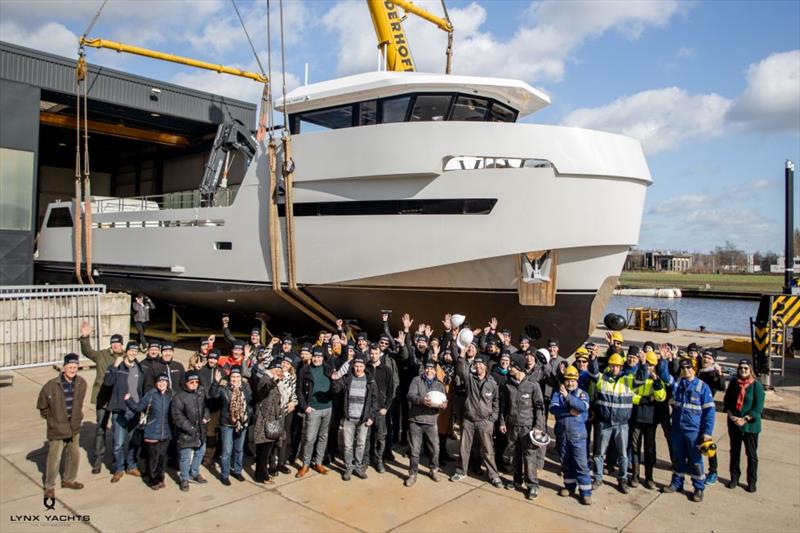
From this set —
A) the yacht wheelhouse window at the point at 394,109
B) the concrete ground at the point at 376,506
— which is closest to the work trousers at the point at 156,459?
the concrete ground at the point at 376,506

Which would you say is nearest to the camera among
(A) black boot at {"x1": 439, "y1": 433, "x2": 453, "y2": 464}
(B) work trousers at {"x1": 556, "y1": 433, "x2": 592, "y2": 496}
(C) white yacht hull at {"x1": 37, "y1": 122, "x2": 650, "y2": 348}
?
(B) work trousers at {"x1": 556, "y1": 433, "x2": 592, "y2": 496}

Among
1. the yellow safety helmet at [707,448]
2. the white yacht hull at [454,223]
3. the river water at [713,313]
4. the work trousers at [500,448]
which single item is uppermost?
the white yacht hull at [454,223]

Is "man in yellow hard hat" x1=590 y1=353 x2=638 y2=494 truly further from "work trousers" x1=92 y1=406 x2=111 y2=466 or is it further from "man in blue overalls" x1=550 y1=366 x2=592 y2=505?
"work trousers" x1=92 y1=406 x2=111 y2=466

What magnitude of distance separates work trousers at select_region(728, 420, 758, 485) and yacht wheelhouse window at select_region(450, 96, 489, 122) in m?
7.14

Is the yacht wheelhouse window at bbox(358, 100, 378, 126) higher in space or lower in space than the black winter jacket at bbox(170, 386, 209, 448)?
higher

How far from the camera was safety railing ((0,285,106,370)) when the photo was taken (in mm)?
11398

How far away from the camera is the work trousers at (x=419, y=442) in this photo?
586 cm

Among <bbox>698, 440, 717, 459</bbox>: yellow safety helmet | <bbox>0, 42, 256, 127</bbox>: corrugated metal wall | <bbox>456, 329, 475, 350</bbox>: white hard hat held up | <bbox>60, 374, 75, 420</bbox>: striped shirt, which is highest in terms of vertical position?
<bbox>0, 42, 256, 127</bbox>: corrugated metal wall

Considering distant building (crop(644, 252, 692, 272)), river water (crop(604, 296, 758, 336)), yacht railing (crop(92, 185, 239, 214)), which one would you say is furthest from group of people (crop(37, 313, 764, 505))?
distant building (crop(644, 252, 692, 272))

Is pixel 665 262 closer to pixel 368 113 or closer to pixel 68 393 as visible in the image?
pixel 368 113

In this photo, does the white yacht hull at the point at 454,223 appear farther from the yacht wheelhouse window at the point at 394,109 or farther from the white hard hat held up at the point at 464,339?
the white hard hat held up at the point at 464,339

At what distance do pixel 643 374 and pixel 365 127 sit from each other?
6827 millimetres

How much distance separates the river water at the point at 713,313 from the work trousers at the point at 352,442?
77.4 ft

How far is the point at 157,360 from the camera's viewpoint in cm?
600
